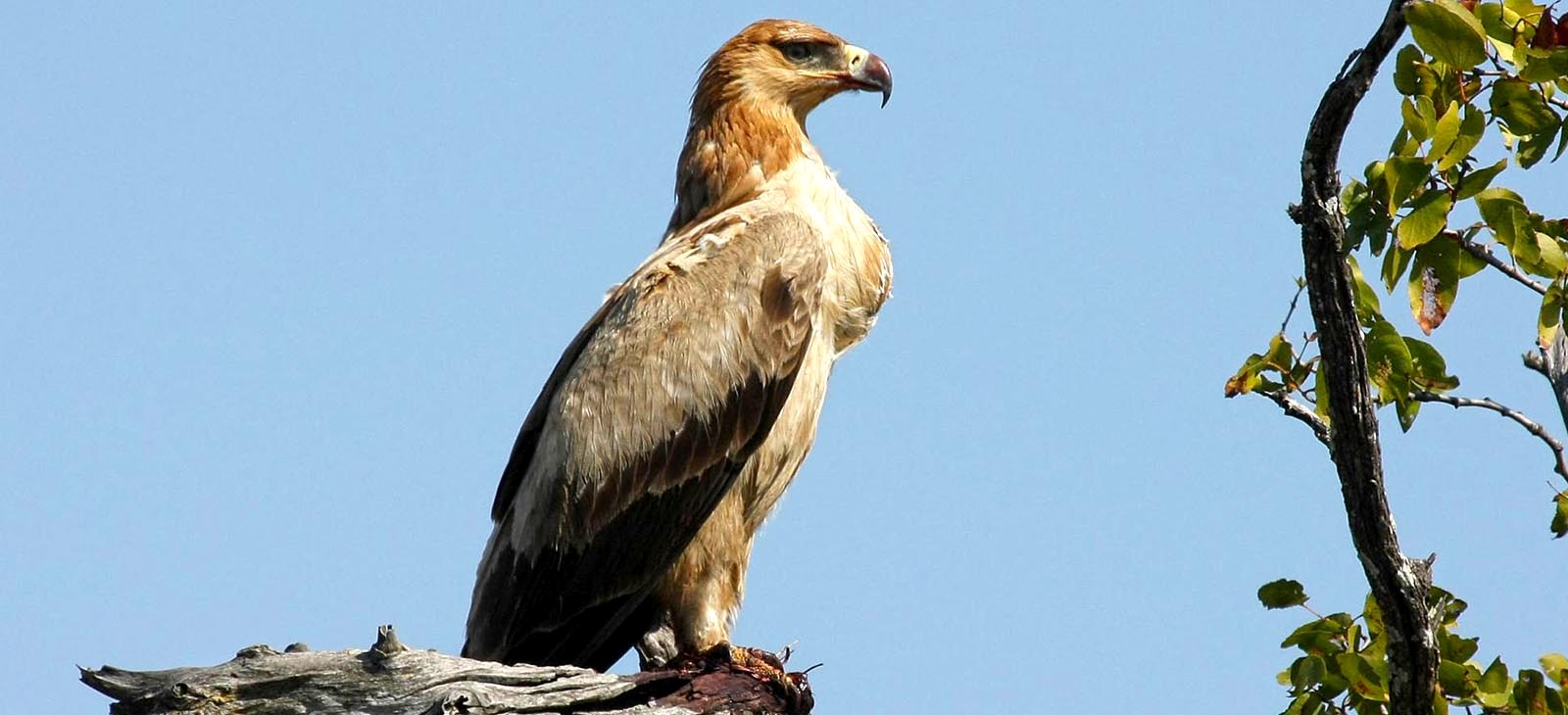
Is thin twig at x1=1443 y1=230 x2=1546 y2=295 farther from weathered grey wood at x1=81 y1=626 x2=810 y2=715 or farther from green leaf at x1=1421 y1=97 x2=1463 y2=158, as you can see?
weathered grey wood at x1=81 y1=626 x2=810 y2=715

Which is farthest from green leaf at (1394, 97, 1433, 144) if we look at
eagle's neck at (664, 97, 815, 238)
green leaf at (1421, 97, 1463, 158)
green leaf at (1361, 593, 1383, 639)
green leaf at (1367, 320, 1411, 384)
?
eagle's neck at (664, 97, 815, 238)

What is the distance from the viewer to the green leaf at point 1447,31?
3973 millimetres

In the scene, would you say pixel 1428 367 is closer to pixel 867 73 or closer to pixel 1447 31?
pixel 1447 31

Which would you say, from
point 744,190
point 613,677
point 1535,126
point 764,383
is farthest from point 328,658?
point 1535,126

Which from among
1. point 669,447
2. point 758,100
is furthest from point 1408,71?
point 758,100

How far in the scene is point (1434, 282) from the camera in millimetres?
4430

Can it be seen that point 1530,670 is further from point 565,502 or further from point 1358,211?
point 565,502

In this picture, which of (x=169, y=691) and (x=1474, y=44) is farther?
(x=169, y=691)

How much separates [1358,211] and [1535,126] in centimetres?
51

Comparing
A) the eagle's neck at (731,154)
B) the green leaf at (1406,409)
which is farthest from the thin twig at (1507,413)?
the eagle's neck at (731,154)

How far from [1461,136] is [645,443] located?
3.00 m

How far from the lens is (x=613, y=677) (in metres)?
5.02

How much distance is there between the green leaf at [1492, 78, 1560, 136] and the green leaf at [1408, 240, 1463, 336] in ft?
1.14

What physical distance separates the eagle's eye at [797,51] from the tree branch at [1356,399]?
3366 millimetres
